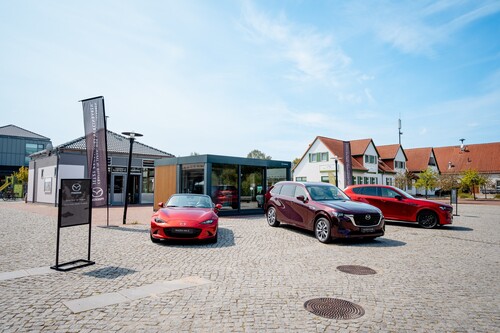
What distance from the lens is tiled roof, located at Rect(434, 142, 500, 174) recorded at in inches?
2125

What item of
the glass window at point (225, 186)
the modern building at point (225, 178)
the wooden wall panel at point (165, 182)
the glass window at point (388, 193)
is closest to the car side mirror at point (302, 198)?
the glass window at point (388, 193)

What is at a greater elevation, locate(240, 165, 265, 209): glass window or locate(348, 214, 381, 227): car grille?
locate(240, 165, 265, 209): glass window

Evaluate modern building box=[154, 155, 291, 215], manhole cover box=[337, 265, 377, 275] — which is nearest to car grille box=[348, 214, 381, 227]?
manhole cover box=[337, 265, 377, 275]

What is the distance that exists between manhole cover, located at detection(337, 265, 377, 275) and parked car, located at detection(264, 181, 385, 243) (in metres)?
2.37

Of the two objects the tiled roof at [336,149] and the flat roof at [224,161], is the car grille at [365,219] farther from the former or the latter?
the tiled roof at [336,149]

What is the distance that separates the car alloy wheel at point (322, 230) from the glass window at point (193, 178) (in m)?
8.75

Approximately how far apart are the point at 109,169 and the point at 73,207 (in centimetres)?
2125

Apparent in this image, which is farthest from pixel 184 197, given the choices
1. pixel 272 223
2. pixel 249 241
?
pixel 272 223

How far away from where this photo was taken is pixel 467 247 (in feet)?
28.1

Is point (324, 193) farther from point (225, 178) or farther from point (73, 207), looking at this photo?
point (225, 178)

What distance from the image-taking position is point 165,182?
1970cm

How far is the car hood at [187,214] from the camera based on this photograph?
28.4ft

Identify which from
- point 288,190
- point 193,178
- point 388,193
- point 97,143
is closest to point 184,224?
point 288,190

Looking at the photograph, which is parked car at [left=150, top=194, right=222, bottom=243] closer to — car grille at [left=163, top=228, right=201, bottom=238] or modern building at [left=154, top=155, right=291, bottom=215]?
car grille at [left=163, top=228, right=201, bottom=238]
